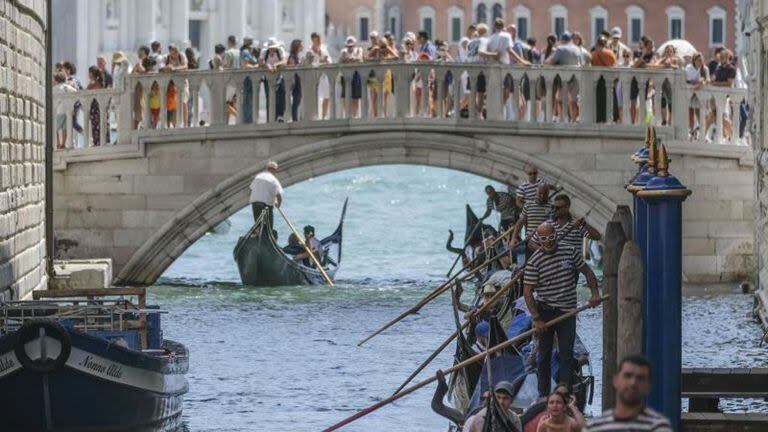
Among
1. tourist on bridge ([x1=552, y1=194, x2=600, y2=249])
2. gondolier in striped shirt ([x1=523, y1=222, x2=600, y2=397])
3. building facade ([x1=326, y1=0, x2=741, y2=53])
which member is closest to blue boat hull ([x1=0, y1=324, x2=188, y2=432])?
gondolier in striped shirt ([x1=523, y1=222, x2=600, y2=397])

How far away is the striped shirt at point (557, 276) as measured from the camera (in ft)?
33.2

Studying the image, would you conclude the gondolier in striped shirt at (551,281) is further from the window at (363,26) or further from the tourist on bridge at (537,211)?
the window at (363,26)

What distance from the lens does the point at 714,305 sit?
53.2 ft

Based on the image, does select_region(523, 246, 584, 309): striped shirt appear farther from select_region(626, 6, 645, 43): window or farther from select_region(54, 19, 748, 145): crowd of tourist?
select_region(626, 6, 645, 43): window

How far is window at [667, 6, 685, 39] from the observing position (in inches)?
2008

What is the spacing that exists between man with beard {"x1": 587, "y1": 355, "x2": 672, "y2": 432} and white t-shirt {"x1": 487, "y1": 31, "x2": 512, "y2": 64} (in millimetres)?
10760

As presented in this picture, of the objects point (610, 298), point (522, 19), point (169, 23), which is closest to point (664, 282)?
point (610, 298)

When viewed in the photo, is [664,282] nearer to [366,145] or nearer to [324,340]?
[324,340]

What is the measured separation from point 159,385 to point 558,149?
664cm

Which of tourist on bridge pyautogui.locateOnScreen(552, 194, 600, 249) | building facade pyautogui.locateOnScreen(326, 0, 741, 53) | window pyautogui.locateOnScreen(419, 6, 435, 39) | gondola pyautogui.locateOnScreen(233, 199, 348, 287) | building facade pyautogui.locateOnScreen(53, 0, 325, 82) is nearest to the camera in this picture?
tourist on bridge pyautogui.locateOnScreen(552, 194, 600, 249)

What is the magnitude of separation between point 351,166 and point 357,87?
1.94ft

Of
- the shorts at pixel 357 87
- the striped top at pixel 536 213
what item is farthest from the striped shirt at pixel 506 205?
the striped top at pixel 536 213

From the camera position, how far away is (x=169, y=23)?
4534 centimetres

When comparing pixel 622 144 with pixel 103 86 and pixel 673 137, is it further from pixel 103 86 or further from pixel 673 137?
pixel 103 86
